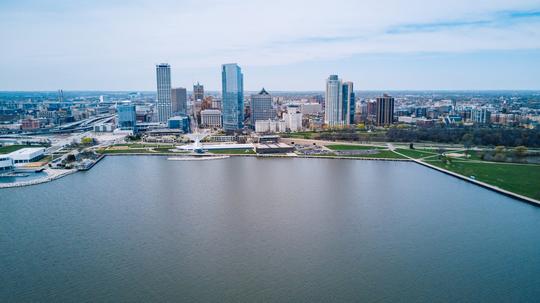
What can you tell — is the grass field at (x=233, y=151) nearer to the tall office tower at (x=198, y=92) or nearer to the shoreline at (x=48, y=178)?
the shoreline at (x=48, y=178)

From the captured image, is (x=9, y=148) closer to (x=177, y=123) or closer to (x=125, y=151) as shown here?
(x=125, y=151)

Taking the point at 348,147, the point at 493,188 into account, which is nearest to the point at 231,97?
the point at 348,147

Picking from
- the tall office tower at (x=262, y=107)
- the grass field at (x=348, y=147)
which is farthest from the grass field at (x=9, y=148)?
the tall office tower at (x=262, y=107)

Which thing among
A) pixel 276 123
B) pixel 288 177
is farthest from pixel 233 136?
pixel 288 177

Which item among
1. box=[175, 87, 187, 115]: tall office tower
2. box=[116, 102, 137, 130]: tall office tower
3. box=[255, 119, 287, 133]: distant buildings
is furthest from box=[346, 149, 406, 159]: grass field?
box=[175, 87, 187, 115]: tall office tower

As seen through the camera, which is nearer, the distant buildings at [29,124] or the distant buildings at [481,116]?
the distant buildings at [29,124]

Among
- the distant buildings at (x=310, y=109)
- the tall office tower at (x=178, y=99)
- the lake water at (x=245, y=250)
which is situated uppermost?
the tall office tower at (x=178, y=99)
